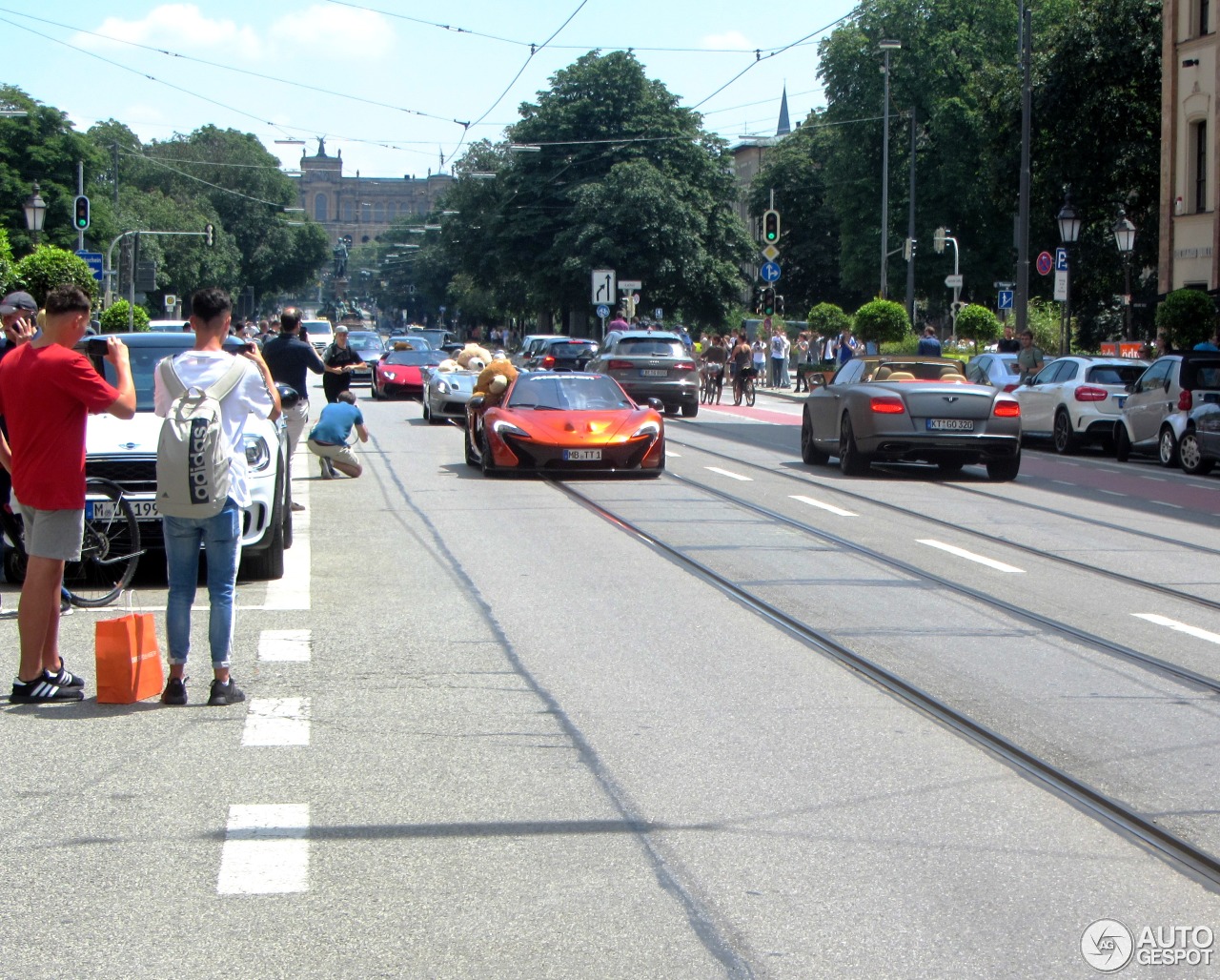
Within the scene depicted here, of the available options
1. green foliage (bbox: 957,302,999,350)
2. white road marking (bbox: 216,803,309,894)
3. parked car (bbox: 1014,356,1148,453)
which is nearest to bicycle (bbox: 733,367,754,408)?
green foliage (bbox: 957,302,999,350)

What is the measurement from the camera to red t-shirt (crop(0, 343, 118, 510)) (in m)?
7.14

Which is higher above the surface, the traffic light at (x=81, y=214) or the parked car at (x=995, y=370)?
the traffic light at (x=81, y=214)

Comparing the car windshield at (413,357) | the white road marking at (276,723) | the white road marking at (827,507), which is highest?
the car windshield at (413,357)

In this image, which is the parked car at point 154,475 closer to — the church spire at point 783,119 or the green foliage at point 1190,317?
the green foliage at point 1190,317

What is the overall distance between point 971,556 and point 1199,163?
29966 mm

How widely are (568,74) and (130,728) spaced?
2510 inches

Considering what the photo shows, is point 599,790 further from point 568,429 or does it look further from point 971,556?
point 568,429

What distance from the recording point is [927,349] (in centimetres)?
3625

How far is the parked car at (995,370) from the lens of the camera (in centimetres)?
2933

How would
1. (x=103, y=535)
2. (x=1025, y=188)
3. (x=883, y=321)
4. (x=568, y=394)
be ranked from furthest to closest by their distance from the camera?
(x=883, y=321), (x=1025, y=188), (x=568, y=394), (x=103, y=535)

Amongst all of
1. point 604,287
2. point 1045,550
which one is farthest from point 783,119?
point 1045,550

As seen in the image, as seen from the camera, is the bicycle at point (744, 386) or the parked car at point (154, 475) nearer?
the parked car at point (154, 475)

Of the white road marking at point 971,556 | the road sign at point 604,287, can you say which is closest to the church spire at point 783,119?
the road sign at point 604,287

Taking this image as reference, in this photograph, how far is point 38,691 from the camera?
23.6ft
